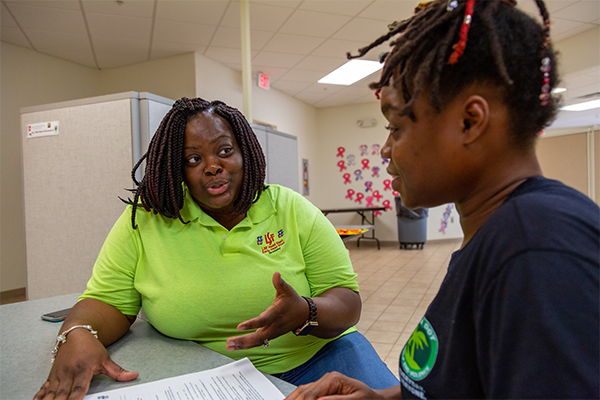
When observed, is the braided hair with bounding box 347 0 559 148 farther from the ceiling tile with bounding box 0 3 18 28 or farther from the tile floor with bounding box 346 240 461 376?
the ceiling tile with bounding box 0 3 18 28

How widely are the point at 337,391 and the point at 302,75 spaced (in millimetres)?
5687

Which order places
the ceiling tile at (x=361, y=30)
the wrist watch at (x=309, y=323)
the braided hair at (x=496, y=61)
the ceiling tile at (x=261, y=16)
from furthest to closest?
the ceiling tile at (x=361, y=30), the ceiling tile at (x=261, y=16), the wrist watch at (x=309, y=323), the braided hair at (x=496, y=61)

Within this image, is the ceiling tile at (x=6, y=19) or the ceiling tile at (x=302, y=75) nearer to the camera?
the ceiling tile at (x=6, y=19)

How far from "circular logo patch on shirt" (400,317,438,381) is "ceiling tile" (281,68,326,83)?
5511 mm

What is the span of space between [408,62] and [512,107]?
16 cm

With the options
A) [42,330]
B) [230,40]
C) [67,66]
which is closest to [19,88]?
[67,66]

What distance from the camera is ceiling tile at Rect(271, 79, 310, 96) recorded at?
6337 mm

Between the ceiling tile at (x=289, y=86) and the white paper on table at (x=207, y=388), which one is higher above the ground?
the ceiling tile at (x=289, y=86)

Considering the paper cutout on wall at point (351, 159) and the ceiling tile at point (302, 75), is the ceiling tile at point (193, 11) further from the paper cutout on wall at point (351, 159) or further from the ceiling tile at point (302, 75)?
the paper cutout on wall at point (351, 159)

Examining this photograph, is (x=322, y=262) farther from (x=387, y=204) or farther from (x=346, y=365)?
(x=387, y=204)

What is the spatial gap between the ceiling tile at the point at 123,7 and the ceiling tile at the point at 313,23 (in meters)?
1.38

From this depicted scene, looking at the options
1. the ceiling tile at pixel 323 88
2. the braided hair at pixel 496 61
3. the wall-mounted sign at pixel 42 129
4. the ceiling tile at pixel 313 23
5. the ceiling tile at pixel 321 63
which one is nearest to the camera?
the braided hair at pixel 496 61

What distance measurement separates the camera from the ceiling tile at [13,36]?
406 centimetres

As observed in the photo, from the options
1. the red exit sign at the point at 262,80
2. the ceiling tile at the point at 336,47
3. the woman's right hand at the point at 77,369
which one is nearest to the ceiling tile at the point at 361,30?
the ceiling tile at the point at 336,47
